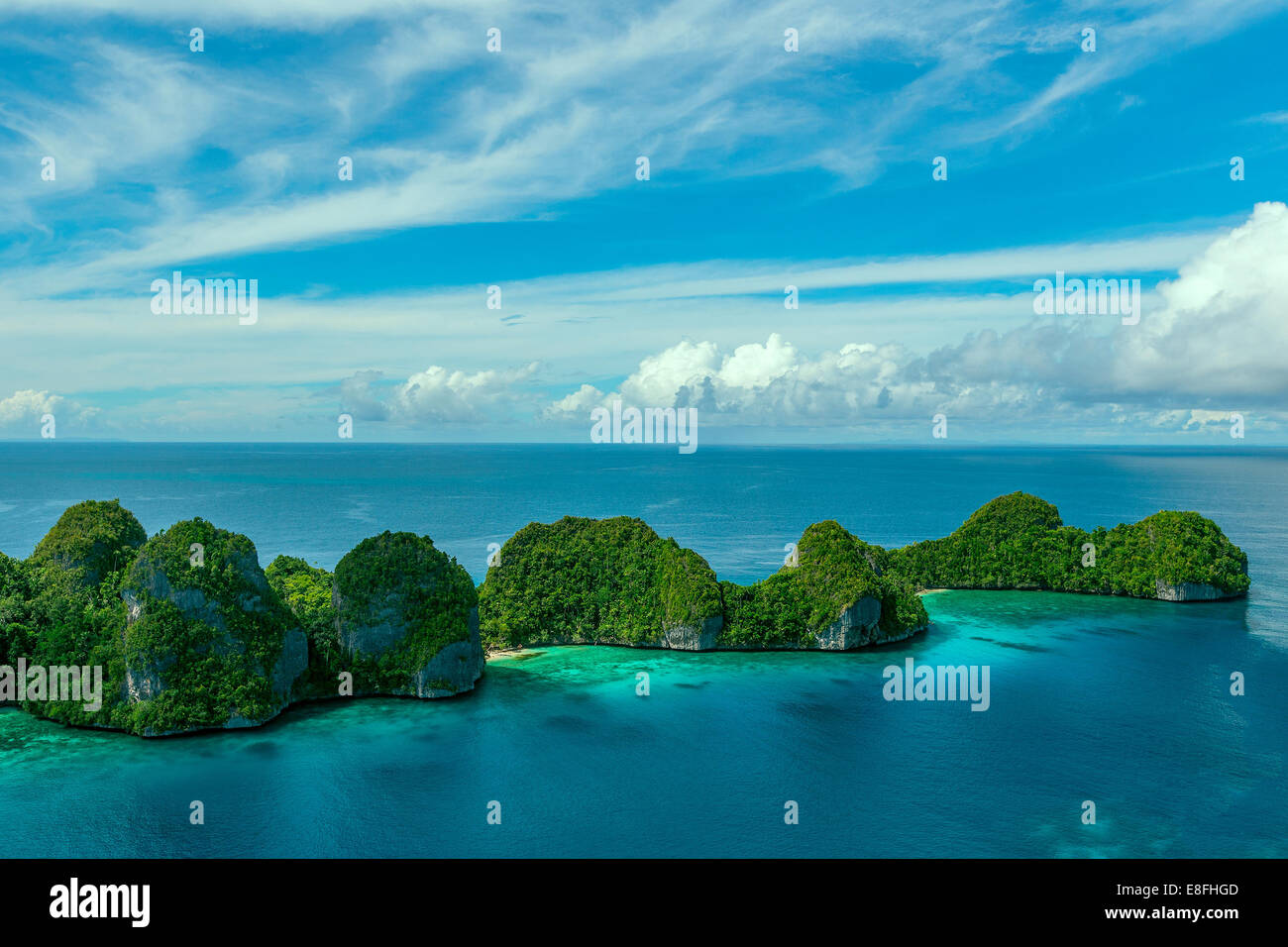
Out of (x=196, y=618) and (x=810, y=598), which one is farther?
(x=810, y=598)

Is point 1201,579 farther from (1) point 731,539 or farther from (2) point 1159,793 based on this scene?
(1) point 731,539

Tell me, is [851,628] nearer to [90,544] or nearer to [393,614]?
[393,614]

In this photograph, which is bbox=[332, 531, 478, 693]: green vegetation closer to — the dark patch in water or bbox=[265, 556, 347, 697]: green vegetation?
bbox=[265, 556, 347, 697]: green vegetation

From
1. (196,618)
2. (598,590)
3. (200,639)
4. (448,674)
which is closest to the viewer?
(200,639)

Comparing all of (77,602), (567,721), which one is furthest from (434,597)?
(77,602)

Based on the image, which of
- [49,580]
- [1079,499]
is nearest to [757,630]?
[49,580]

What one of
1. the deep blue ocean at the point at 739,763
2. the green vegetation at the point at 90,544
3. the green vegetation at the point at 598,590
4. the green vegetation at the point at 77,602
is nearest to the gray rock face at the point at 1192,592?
the deep blue ocean at the point at 739,763
